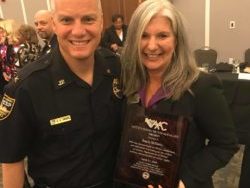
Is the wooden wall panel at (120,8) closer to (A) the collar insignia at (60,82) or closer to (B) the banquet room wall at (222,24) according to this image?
(B) the banquet room wall at (222,24)

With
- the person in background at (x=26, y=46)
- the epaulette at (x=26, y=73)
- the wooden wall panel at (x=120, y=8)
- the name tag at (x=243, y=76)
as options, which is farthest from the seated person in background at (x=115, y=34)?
the epaulette at (x=26, y=73)

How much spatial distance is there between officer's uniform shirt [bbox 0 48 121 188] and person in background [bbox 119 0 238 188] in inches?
6.4

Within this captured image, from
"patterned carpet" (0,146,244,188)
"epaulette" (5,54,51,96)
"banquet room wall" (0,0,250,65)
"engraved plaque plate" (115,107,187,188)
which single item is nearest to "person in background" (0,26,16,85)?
"banquet room wall" (0,0,250,65)

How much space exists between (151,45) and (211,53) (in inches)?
199

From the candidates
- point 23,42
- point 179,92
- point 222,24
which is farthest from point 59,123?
point 222,24

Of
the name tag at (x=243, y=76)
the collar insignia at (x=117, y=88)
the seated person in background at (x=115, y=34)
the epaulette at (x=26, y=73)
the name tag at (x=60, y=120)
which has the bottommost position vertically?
the name tag at (x=243, y=76)

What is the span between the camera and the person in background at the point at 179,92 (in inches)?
62.4

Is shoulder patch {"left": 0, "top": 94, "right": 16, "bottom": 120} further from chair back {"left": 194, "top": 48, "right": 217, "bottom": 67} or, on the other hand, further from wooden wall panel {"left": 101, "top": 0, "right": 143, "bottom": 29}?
wooden wall panel {"left": 101, "top": 0, "right": 143, "bottom": 29}

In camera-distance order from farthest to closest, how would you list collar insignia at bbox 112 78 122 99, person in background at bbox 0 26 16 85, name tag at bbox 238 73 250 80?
1. person in background at bbox 0 26 16 85
2. name tag at bbox 238 73 250 80
3. collar insignia at bbox 112 78 122 99

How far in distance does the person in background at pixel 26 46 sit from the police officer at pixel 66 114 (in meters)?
3.18

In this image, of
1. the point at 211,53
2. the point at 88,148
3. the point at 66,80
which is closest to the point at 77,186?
the point at 88,148

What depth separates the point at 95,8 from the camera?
153 cm

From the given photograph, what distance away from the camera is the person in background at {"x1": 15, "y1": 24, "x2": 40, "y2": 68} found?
4.80 metres

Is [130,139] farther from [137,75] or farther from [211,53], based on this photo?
[211,53]
